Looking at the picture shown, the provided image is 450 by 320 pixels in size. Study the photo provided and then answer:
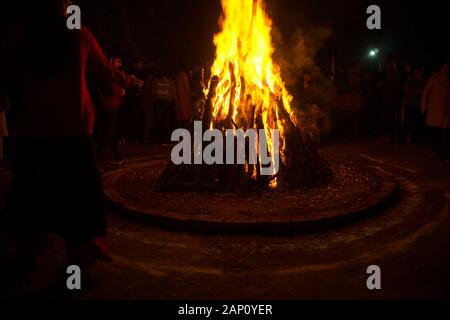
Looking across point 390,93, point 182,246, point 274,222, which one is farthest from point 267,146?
point 390,93

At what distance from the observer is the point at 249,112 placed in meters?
7.28

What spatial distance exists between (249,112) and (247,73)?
0.78 meters

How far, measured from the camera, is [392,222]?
19.6ft

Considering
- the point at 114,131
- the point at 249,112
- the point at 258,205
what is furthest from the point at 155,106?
the point at 258,205

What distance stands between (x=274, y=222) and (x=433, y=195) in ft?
10.2

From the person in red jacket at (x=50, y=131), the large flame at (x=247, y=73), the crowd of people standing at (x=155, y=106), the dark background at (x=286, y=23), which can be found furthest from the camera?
the dark background at (x=286, y=23)

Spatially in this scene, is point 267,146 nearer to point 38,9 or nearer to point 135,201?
point 135,201

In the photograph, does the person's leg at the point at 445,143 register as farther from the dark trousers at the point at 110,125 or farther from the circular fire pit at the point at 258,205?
the dark trousers at the point at 110,125

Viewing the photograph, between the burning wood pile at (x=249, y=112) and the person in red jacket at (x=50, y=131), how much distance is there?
2.98 m

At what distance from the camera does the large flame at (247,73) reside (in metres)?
7.36

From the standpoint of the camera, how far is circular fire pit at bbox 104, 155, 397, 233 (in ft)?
18.6

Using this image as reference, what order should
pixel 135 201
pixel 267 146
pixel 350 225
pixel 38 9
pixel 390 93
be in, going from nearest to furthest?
pixel 38 9, pixel 350 225, pixel 135 201, pixel 267 146, pixel 390 93

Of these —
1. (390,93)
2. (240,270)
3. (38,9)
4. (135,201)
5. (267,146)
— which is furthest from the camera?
(390,93)

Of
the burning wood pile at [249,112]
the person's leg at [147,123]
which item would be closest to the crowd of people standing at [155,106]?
the person's leg at [147,123]
